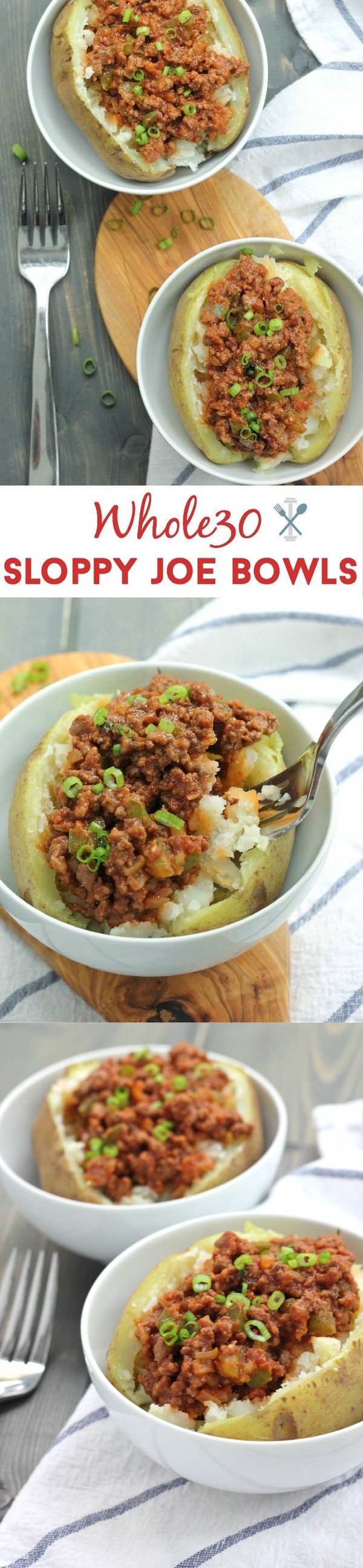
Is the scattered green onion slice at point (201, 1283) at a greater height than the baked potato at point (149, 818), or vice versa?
the baked potato at point (149, 818)

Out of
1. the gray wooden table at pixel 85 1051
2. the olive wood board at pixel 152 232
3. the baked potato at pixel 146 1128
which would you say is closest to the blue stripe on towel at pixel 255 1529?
the gray wooden table at pixel 85 1051

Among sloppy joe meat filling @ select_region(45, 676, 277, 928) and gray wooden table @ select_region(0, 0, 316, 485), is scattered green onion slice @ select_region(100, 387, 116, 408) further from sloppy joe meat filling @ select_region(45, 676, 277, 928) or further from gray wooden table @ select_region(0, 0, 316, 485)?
sloppy joe meat filling @ select_region(45, 676, 277, 928)

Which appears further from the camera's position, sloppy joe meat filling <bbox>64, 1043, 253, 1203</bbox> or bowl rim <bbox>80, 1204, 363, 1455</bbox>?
sloppy joe meat filling <bbox>64, 1043, 253, 1203</bbox>

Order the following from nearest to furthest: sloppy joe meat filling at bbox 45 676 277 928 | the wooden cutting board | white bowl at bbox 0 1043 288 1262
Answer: sloppy joe meat filling at bbox 45 676 277 928, the wooden cutting board, white bowl at bbox 0 1043 288 1262

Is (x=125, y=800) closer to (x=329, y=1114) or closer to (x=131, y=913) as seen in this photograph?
(x=131, y=913)

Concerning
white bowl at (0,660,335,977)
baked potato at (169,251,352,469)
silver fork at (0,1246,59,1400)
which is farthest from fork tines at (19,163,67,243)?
silver fork at (0,1246,59,1400)

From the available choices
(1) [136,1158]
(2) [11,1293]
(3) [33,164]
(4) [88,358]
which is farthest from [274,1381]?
(3) [33,164]

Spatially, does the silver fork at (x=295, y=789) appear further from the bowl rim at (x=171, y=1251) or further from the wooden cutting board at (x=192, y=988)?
the bowl rim at (x=171, y=1251)
